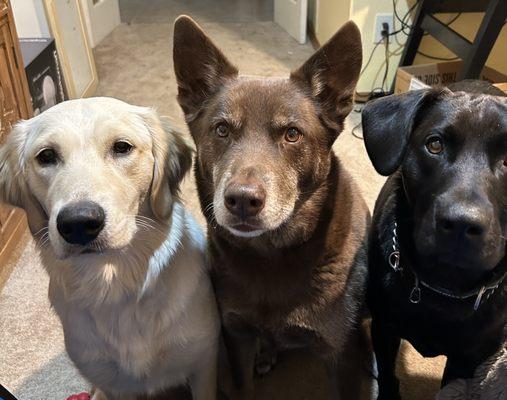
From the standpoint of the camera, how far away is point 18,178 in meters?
1.18

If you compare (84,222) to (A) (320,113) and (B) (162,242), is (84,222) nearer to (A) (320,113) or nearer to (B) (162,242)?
(B) (162,242)

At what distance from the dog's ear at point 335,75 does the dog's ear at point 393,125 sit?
0.09 m

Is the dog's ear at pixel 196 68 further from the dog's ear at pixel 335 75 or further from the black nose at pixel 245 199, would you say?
the black nose at pixel 245 199

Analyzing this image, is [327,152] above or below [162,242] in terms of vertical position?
above

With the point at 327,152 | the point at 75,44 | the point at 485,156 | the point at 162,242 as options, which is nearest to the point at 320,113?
the point at 327,152

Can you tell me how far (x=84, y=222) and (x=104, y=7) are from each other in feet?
13.4

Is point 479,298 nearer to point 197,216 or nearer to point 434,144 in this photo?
point 434,144

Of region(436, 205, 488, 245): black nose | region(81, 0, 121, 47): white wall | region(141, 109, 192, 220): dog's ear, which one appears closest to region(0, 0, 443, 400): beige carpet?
region(81, 0, 121, 47): white wall

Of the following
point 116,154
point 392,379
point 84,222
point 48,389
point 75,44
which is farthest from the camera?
point 75,44

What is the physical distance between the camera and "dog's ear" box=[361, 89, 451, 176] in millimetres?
1187

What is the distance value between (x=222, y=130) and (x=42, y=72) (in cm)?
185

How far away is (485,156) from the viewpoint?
3.58 ft

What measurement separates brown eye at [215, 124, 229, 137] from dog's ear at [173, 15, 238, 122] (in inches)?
5.2

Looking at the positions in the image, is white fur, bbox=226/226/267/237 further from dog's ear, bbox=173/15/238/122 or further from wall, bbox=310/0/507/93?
wall, bbox=310/0/507/93
